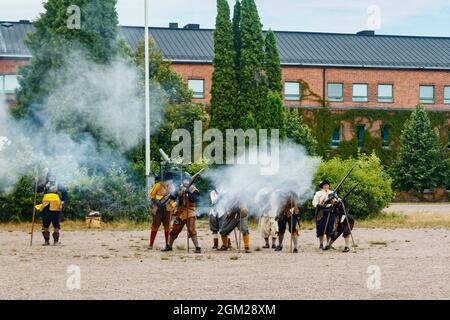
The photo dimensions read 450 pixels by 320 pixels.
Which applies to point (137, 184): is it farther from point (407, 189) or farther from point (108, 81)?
point (407, 189)

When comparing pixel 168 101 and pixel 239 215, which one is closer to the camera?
pixel 239 215

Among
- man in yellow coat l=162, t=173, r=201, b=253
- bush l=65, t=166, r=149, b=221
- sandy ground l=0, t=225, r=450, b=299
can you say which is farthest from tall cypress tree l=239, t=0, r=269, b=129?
man in yellow coat l=162, t=173, r=201, b=253

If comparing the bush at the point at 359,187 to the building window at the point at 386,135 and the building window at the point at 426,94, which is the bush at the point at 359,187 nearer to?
the building window at the point at 386,135

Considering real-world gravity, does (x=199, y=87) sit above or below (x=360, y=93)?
above

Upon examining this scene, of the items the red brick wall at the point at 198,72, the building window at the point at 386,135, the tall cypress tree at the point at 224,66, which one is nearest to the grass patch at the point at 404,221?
the tall cypress tree at the point at 224,66

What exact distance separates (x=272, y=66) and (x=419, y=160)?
22200 millimetres

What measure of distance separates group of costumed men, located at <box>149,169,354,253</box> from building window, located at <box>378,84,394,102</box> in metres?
49.7

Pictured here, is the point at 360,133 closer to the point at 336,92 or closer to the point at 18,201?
the point at 336,92

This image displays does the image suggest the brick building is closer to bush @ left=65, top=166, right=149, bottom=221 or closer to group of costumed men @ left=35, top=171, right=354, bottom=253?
bush @ left=65, top=166, right=149, bottom=221

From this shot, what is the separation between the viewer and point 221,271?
1888 cm

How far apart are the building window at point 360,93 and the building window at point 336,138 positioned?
4462mm

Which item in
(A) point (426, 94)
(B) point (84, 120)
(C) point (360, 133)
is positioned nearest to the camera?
(B) point (84, 120)

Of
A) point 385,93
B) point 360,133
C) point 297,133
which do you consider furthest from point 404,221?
point 385,93
